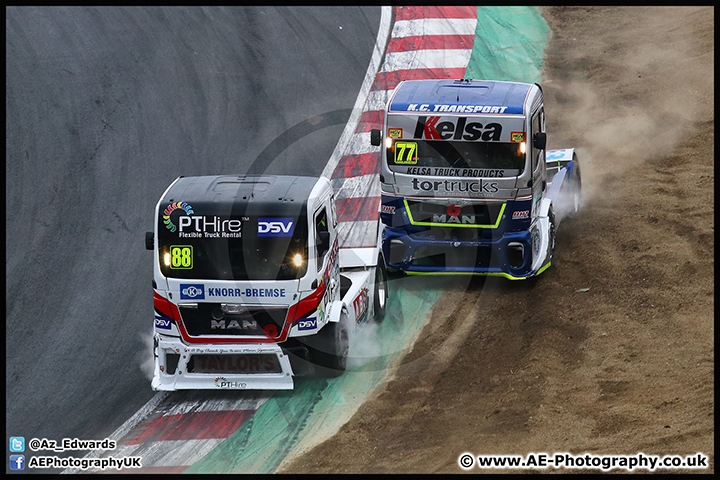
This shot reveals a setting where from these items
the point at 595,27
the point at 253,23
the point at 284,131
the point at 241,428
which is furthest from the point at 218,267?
the point at 595,27

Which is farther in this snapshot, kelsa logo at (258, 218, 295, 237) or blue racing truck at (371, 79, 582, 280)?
blue racing truck at (371, 79, 582, 280)

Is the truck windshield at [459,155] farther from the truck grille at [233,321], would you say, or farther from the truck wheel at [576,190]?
the truck grille at [233,321]

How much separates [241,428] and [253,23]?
43.2 feet

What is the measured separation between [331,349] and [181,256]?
2164 mm

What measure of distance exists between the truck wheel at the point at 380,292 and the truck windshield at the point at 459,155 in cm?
146

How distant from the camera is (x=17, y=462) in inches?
387

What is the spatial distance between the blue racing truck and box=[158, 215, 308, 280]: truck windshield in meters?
2.85

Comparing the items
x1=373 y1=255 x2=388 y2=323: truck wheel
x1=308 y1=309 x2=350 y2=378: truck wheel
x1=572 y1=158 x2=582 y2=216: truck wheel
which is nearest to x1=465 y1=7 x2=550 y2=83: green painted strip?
x1=572 y1=158 x2=582 y2=216: truck wheel

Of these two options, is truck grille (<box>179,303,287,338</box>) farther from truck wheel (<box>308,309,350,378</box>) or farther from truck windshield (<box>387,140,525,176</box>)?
truck windshield (<box>387,140,525,176</box>)

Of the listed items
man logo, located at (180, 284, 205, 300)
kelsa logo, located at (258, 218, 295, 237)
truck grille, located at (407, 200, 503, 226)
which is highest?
kelsa logo, located at (258, 218, 295, 237)

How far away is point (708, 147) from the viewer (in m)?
16.5

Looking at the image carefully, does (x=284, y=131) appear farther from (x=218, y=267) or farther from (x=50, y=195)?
(x=218, y=267)

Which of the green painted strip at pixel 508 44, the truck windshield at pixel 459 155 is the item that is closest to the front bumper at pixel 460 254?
the truck windshield at pixel 459 155

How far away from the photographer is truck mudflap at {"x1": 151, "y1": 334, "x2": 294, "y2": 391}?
10469mm
